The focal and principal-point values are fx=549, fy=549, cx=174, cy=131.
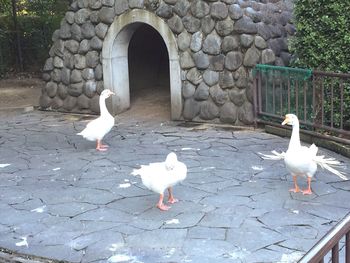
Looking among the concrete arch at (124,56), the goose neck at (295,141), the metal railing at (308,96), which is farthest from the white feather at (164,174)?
the concrete arch at (124,56)

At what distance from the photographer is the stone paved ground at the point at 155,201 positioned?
4.48 metres

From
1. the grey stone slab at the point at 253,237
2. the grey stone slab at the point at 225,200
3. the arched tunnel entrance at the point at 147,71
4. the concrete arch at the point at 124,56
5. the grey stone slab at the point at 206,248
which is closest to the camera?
the grey stone slab at the point at 206,248

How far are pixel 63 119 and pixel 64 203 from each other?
16.9 ft

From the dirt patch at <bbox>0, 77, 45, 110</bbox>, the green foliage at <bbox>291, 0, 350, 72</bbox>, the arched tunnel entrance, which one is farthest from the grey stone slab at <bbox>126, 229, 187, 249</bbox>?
the dirt patch at <bbox>0, 77, 45, 110</bbox>

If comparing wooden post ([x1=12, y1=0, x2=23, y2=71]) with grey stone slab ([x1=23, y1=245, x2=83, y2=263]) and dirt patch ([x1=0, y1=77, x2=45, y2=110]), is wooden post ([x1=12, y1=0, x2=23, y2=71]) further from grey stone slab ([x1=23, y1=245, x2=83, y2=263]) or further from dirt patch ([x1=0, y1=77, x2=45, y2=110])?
grey stone slab ([x1=23, y1=245, x2=83, y2=263])

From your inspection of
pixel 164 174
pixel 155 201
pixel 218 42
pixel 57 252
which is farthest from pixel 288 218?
pixel 218 42

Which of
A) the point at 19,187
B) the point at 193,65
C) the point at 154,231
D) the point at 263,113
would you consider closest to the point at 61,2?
the point at 193,65

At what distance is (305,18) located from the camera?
26.6 feet

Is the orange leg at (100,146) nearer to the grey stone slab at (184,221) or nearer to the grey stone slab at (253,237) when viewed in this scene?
the grey stone slab at (184,221)

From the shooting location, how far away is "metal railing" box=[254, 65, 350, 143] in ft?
25.1

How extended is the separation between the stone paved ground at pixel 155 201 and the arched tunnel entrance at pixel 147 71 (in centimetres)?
283

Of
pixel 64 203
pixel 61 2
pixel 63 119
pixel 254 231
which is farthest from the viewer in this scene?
pixel 61 2

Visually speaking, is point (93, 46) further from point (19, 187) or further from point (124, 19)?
point (19, 187)

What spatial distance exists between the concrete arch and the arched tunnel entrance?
0.43 m
